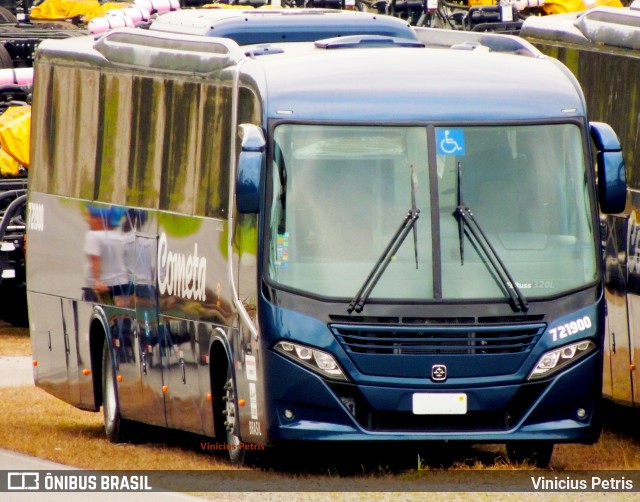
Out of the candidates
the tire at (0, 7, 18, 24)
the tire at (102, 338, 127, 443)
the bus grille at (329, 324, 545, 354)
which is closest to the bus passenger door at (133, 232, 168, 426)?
the tire at (102, 338, 127, 443)

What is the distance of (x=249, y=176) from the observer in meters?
11.9

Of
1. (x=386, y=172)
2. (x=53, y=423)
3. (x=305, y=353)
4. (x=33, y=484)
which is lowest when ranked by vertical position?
(x=53, y=423)

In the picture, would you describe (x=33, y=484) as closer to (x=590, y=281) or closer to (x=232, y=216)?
(x=232, y=216)

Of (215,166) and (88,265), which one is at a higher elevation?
(215,166)

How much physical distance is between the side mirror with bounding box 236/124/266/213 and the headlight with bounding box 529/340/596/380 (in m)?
1.93

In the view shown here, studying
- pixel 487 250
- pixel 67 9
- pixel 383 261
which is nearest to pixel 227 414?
pixel 383 261

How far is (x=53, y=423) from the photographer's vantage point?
17.6m

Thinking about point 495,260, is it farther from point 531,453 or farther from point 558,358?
point 531,453

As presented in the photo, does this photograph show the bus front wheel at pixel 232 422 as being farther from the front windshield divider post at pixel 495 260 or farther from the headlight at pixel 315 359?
the front windshield divider post at pixel 495 260

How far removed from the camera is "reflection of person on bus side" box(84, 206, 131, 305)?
50.5 ft

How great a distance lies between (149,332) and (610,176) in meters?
4.13

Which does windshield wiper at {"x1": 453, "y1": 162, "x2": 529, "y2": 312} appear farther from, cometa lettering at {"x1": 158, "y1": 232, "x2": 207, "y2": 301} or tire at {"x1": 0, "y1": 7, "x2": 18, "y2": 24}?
tire at {"x1": 0, "y1": 7, "x2": 18, "y2": 24}

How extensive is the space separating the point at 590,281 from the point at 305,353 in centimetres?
181

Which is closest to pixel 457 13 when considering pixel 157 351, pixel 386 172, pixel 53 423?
pixel 53 423
